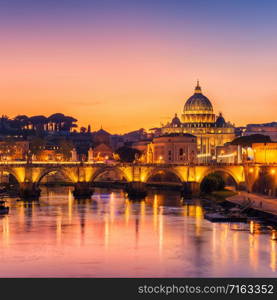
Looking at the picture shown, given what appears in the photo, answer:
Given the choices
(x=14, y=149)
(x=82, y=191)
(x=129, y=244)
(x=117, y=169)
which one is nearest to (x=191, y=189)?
(x=117, y=169)

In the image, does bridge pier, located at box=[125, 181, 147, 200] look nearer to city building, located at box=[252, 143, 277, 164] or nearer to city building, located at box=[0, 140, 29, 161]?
city building, located at box=[252, 143, 277, 164]

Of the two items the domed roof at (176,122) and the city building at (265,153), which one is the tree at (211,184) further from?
the domed roof at (176,122)

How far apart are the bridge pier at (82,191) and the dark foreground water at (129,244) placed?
17992mm

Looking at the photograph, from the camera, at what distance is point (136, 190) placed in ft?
325

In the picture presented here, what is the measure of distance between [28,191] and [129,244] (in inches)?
1646

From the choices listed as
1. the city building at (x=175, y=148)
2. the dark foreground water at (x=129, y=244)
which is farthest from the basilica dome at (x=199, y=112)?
the dark foreground water at (x=129, y=244)

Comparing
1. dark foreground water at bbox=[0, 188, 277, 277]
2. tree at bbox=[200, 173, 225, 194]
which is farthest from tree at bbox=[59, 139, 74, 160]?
dark foreground water at bbox=[0, 188, 277, 277]

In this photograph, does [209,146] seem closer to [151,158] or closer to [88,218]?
[151,158]

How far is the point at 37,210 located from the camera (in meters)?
74.8

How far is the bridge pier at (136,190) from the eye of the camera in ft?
318

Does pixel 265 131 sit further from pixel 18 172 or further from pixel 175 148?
pixel 18 172

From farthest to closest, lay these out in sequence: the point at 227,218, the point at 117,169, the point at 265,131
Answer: the point at 265,131
the point at 117,169
the point at 227,218

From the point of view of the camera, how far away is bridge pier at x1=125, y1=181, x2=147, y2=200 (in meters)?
96.9
